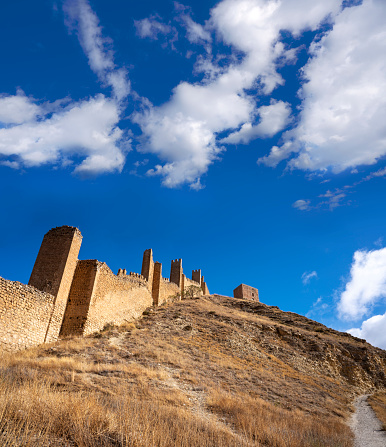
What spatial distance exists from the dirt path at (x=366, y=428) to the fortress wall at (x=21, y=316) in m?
13.6

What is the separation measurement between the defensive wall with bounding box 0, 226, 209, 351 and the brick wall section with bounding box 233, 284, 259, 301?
36.3 metres

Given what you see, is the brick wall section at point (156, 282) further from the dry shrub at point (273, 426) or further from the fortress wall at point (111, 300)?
the dry shrub at point (273, 426)

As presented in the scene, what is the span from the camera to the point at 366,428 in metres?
11.9

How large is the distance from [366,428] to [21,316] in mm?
15617

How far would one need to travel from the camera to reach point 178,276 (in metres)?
43.4

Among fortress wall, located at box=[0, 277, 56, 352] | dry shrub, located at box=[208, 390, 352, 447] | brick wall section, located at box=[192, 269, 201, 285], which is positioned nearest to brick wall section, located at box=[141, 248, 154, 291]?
fortress wall, located at box=[0, 277, 56, 352]

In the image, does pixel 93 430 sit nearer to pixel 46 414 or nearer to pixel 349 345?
pixel 46 414

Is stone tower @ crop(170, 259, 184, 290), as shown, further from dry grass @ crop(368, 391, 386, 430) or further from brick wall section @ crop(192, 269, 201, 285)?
dry grass @ crop(368, 391, 386, 430)

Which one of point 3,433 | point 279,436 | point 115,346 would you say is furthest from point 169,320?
point 3,433

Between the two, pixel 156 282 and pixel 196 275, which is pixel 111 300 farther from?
pixel 196 275

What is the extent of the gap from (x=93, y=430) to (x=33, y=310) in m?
11.0

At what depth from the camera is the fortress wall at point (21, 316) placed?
12461mm

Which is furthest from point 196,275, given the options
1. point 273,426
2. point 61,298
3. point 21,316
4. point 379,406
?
point 273,426

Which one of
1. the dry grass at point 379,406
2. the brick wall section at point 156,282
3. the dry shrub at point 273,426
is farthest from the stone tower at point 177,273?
the dry shrub at point 273,426
